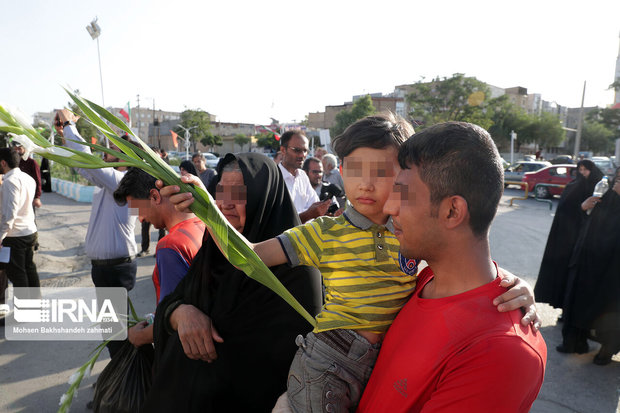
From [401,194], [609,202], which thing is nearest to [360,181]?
[401,194]

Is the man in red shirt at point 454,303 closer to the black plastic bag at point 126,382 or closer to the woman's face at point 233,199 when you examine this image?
the woman's face at point 233,199

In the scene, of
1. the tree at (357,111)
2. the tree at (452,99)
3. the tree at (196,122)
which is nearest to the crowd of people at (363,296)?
the tree at (452,99)

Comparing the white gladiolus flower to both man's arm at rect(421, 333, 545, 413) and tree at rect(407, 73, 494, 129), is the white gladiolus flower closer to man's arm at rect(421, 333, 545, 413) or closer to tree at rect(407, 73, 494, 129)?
man's arm at rect(421, 333, 545, 413)

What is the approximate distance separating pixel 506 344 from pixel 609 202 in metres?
4.72

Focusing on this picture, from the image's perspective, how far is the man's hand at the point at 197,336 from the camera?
5.35ft

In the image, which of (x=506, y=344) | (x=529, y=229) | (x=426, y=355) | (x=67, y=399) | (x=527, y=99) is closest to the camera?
(x=506, y=344)

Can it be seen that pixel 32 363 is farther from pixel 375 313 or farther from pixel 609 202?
pixel 609 202

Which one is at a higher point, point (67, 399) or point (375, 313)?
point (375, 313)

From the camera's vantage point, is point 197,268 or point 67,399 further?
point 67,399

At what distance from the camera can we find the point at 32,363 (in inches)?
163

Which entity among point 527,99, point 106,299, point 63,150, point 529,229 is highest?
point 527,99

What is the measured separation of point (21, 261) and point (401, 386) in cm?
545

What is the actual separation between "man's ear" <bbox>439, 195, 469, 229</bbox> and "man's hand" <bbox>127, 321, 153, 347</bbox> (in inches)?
73.3

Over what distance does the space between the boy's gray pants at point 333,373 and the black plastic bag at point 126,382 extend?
1.31m
